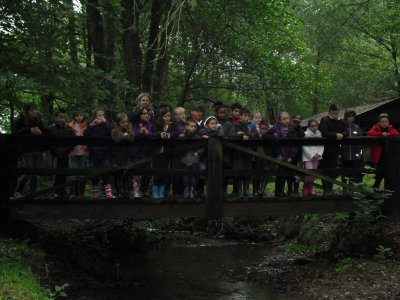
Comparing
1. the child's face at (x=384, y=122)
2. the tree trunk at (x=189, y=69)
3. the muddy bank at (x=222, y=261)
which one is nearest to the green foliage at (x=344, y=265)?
the muddy bank at (x=222, y=261)

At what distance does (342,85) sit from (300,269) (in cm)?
3195

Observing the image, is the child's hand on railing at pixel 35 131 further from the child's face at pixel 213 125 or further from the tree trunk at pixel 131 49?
the tree trunk at pixel 131 49

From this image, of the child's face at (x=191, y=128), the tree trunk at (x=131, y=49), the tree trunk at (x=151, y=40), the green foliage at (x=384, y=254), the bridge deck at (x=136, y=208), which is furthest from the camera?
the tree trunk at (x=151, y=40)

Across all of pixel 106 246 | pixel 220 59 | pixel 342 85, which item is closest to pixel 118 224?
pixel 106 246

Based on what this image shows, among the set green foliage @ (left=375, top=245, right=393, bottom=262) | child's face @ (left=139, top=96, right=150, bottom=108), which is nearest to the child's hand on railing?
child's face @ (left=139, top=96, right=150, bottom=108)

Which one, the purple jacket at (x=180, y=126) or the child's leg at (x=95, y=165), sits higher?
the purple jacket at (x=180, y=126)

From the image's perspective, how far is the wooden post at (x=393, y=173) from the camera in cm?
874

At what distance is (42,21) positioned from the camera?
7305mm

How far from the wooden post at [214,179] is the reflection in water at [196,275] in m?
1.61

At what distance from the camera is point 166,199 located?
25.9 feet

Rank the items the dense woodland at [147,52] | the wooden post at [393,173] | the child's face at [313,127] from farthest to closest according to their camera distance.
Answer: the child's face at [313,127] → the wooden post at [393,173] → the dense woodland at [147,52]

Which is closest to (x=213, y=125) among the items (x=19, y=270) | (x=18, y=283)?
(x=19, y=270)

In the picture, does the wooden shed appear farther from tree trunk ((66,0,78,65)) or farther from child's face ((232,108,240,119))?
tree trunk ((66,0,78,65))

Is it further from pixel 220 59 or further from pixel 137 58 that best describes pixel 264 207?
pixel 220 59
